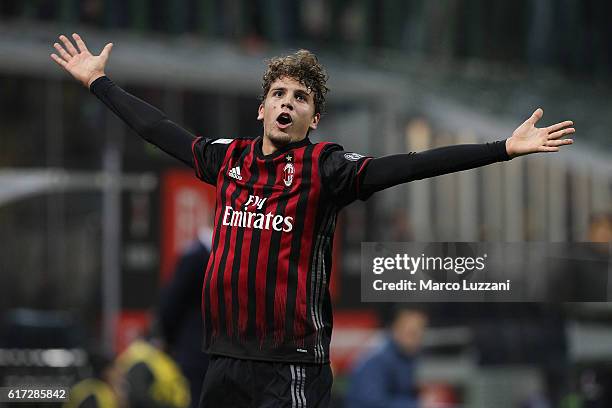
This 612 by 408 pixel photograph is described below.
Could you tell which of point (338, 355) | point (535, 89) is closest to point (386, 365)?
point (338, 355)

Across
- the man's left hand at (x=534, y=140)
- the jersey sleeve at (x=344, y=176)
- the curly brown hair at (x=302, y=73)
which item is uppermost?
the curly brown hair at (x=302, y=73)

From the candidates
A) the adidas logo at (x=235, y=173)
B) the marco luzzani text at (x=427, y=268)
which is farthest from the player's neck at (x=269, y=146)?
the marco luzzani text at (x=427, y=268)

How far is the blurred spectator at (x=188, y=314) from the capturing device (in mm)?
7031

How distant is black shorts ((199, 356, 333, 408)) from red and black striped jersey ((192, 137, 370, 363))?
0.13 ft

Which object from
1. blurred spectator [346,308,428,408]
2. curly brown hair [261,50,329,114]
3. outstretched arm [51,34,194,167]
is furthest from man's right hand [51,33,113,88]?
blurred spectator [346,308,428,408]

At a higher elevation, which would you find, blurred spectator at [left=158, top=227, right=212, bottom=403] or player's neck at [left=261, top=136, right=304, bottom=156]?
player's neck at [left=261, top=136, right=304, bottom=156]

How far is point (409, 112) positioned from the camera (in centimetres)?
1323

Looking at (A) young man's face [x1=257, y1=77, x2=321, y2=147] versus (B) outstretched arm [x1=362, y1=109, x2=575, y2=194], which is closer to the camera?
(B) outstretched arm [x1=362, y1=109, x2=575, y2=194]

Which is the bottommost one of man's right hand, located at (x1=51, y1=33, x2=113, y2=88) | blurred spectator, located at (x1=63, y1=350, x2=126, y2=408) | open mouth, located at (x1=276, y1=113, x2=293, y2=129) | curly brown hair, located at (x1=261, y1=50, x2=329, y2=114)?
blurred spectator, located at (x1=63, y1=350, x2=126, y2=408)

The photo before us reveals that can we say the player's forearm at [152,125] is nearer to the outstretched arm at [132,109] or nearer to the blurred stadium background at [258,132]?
the outstretched arm at [132,109]

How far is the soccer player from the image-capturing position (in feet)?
14.9

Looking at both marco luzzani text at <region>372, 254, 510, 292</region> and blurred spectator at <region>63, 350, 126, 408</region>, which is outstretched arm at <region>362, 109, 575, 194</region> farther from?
blurred spectator at <region>63, 350, 126, 408</region>

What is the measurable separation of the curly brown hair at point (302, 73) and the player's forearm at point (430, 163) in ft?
1.34

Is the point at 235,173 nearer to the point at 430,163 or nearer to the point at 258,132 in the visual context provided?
the point at 430,163
